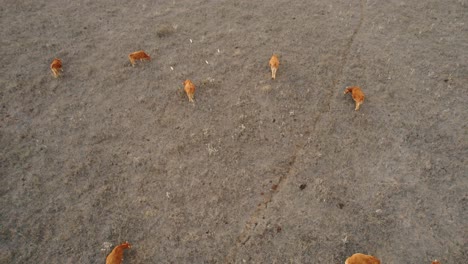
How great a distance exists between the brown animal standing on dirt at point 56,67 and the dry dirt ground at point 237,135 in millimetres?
191

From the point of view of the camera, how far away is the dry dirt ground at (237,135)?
6949mm

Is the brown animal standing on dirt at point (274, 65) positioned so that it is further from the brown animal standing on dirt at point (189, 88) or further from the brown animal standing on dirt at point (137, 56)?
the brown animal standing on dirt at point (137, 56)

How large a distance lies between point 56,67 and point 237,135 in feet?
18.0

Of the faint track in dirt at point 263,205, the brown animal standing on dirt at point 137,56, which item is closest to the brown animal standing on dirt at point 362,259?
the faint track in dirt at point 263,205

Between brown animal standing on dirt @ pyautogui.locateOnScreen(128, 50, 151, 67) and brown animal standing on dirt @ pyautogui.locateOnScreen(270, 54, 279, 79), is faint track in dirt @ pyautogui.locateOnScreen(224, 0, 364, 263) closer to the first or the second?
brown animal standing on dirt @ pyautogui.locateOnScreen(270, 54, 279, 79)

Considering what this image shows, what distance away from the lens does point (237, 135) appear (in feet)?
28.5

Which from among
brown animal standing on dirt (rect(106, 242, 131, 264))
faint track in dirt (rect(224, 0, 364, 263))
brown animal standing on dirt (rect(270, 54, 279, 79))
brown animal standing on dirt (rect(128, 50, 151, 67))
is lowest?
faint track in dirt (rect(224, 0, 364, 263))

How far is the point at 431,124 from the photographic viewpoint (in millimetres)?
8812

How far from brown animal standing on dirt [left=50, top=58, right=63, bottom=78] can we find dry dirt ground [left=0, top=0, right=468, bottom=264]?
0.63 ft

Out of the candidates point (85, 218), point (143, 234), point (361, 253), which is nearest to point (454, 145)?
point (361, 253)

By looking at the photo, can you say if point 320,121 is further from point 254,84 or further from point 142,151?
point 142,151

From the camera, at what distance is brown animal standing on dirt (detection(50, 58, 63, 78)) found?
32.8 ft

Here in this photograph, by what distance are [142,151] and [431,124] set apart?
22.7ft

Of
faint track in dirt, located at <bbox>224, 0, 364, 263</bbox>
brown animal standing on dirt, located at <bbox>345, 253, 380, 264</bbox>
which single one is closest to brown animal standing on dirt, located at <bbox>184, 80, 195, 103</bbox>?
faint track in dirt, located at <bbox>224, 0, 364, 263</bbox>
